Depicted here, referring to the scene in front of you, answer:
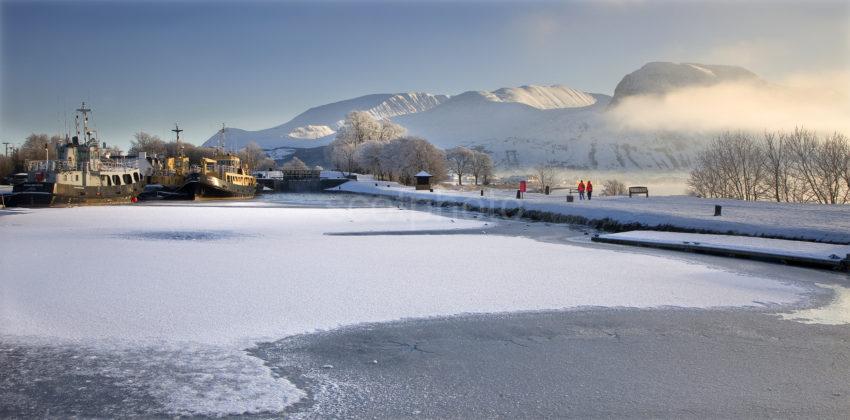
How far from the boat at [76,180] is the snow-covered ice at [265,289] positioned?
34373mm

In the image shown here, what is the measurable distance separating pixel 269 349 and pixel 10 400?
112 inches

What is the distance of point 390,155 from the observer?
106 m

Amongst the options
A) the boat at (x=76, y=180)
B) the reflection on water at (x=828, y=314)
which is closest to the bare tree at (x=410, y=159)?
the boat at (x=76, y=180)

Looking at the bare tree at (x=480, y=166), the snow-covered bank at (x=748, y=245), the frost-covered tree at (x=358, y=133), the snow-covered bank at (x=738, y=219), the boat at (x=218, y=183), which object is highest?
the frost-covered tree at (x=358, y=133)

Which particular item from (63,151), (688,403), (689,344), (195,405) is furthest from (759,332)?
(63,151)

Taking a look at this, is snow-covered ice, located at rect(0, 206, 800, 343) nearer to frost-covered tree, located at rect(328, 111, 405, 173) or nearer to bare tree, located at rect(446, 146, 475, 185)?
bare tree, located at rect(446, 146, 475, 185)

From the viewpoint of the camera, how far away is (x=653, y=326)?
9.18m

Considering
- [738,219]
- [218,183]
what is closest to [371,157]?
[218,183]

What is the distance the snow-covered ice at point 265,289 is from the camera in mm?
7875

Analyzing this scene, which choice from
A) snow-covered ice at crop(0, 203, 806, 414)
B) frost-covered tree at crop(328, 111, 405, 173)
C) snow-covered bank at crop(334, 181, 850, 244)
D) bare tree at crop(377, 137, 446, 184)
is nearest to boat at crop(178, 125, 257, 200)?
bare tree at crop(377, 137, 446, 184)

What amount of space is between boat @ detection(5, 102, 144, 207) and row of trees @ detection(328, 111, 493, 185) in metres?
46.4

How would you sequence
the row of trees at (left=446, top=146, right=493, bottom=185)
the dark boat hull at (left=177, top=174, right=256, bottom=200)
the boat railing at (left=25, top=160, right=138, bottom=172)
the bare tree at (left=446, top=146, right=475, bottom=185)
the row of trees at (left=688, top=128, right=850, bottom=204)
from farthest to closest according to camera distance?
the bare tree at (left=446, top=146, right=475, bottom=185) < the row of trees at (left=446, top=146, right=493, bottom=185) < the dark boat hull at (left=177, top=174, right=256, bottom=200) < the boat railing at (left=25, top=160, right=138, bottom=172) < the row of trees at (left=688, top=128, right=850, bottom=204)

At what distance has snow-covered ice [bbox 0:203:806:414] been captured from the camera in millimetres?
7875

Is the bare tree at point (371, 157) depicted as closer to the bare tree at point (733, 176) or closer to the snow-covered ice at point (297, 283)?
the bare tree at point (733, 176)
